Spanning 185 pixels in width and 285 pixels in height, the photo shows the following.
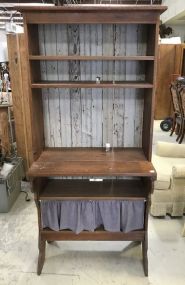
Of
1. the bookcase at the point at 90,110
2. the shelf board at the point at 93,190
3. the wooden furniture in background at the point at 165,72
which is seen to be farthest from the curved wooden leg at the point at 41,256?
the wooden furniture in background at the point at 165,72

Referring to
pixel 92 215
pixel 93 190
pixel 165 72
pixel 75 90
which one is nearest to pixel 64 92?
pixel 75 90

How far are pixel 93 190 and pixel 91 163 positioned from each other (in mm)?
305

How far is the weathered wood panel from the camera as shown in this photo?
2027 millimetres

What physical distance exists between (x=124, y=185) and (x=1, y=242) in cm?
132

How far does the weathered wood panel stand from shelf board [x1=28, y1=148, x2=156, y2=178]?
4.7 inches

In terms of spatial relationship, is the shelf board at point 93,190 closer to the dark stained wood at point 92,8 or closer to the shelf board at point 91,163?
the shelf board at point 91,163

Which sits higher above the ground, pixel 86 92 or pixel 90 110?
pixel 86 92

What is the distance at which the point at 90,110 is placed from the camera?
87.4 inches

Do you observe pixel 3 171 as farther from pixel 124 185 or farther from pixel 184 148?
pixel 184 148

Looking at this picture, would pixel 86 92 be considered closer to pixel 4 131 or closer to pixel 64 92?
pixel 64 92

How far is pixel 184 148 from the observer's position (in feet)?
10.5

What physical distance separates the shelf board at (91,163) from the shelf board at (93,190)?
0.91ft

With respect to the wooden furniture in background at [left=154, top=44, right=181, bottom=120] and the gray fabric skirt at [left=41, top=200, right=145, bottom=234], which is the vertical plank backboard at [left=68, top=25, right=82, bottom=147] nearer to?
the gray fabric skirt at [left=41, top=200, right=145, bottom=234]

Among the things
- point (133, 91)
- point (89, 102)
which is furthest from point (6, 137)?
point (133, 91)
